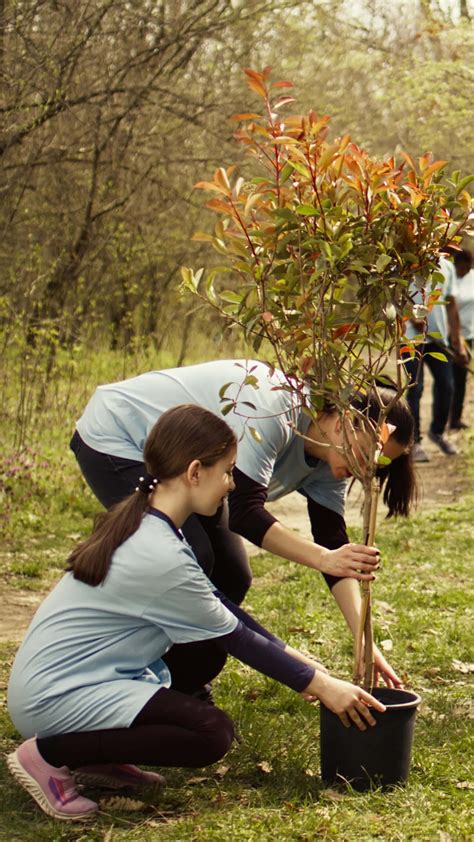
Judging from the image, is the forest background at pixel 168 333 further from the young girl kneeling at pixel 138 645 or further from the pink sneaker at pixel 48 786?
the young girl kneeling at pixel 138 645

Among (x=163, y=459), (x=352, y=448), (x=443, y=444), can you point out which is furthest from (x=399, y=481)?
(x=443, y=444)

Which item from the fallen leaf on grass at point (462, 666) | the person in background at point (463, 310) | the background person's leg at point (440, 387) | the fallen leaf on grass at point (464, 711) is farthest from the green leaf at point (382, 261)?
the person in background at point (463, 310)

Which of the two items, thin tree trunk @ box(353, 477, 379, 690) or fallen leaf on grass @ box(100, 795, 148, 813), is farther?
thin tree trunk @ box(353, 477, 379, 690)

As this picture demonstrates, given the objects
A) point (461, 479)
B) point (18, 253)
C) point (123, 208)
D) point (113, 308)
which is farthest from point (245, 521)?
point (113, 308)

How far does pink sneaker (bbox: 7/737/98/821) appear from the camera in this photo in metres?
3.23

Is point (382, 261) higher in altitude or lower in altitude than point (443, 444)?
higher

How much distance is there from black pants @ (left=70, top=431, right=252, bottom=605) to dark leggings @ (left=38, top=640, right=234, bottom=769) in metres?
0.73

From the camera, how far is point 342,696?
330 cm

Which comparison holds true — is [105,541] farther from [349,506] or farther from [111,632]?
[349,506]

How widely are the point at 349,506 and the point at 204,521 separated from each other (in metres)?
5.23

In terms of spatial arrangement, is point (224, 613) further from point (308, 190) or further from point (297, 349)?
point (308, 190)

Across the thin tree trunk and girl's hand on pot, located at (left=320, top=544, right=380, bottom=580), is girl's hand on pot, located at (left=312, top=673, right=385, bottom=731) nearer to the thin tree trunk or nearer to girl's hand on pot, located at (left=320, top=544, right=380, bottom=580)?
the thin tree trunk

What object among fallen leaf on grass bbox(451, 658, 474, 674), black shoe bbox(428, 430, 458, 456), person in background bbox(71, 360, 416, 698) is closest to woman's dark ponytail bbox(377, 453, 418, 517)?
person in background bbox(71, 360, 416, 698)

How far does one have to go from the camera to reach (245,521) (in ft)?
11.9
